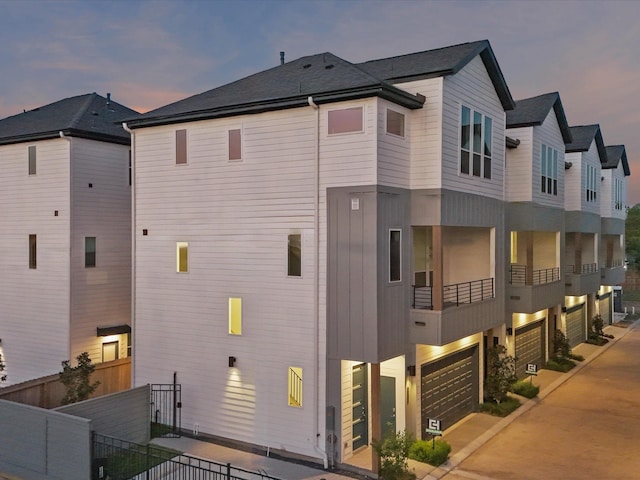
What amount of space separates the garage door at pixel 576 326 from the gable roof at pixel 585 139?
9197mm

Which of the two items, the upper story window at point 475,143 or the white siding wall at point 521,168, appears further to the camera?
the white siding wall at point 521,168

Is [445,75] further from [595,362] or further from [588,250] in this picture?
[588,250]

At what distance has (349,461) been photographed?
1428cm

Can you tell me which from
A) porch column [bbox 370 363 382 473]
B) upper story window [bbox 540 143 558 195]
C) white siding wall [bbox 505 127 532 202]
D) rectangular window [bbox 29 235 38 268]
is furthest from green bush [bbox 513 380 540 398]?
rectangular window [bbox 29 235 38 268]

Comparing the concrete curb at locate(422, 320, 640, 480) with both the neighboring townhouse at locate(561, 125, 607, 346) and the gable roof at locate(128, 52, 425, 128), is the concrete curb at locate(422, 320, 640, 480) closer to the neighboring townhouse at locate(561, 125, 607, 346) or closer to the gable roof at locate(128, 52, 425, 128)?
the neighboring townhouse at locate(561, 125, 607, 346)

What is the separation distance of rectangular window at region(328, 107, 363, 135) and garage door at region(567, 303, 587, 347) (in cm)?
2255

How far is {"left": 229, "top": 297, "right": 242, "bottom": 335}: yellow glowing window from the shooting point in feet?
52.7

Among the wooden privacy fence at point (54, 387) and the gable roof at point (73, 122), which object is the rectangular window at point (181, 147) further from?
the wooden privacy fence at point (54, 387)

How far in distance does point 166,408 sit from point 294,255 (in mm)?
6810

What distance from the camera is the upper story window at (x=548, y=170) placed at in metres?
24.0

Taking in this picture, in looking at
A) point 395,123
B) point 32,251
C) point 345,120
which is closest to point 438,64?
point 395,123

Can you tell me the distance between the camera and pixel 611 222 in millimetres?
37031

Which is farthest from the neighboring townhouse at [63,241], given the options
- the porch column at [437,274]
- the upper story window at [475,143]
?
the upper story window at [475,143]

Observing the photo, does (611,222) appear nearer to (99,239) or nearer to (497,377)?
(497,377)
